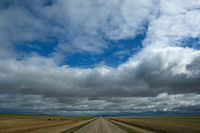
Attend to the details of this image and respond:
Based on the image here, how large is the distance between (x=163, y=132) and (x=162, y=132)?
0.81 ft

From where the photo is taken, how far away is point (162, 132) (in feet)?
137

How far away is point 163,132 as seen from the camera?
137ft

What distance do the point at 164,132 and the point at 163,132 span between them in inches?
9.6

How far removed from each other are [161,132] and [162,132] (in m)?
0.28

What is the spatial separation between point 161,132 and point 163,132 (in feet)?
1.67

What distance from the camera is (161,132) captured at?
41750 mm

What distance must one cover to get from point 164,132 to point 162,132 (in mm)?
491

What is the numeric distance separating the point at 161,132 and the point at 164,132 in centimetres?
75
